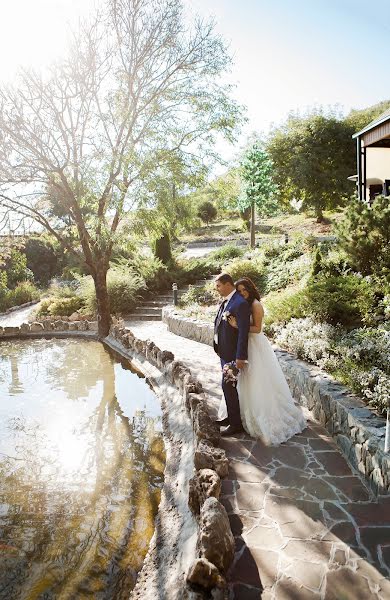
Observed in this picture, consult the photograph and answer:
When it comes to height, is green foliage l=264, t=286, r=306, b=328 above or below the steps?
above

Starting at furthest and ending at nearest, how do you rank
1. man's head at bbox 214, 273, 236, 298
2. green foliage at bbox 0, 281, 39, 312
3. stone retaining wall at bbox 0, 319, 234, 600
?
green foliage at bbox 0, 281, 39, 312 → man's head at bbox 214, 273, 236, 298 → stone retaining wall at bbox 0, 319, 234, 600

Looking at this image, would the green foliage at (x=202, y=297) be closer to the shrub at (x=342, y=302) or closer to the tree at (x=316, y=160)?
the shrub at (x=342, y=302)

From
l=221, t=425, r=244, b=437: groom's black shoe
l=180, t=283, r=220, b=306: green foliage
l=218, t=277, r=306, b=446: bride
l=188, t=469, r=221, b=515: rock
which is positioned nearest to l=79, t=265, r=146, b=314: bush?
l=180, t=283, r=220, b=306: green foliage

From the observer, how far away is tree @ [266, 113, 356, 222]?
3019cm

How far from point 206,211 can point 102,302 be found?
1139 inches

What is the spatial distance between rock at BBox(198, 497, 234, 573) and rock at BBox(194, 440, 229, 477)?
0.99m

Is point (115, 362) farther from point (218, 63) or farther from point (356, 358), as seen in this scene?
point (218, 63)

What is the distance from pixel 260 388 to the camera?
17.5 ft

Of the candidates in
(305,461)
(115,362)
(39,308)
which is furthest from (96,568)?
(39,308)

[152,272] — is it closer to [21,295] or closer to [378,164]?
[21,295]

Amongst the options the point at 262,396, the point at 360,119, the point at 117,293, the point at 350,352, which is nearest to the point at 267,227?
the point at 360,119

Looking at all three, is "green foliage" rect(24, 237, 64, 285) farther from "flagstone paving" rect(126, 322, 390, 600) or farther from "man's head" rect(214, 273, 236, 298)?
"flagstone paving" rect(126, 322, 390, 600)

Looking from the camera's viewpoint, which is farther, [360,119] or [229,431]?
[360,119]

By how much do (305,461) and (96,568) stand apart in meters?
2.37
